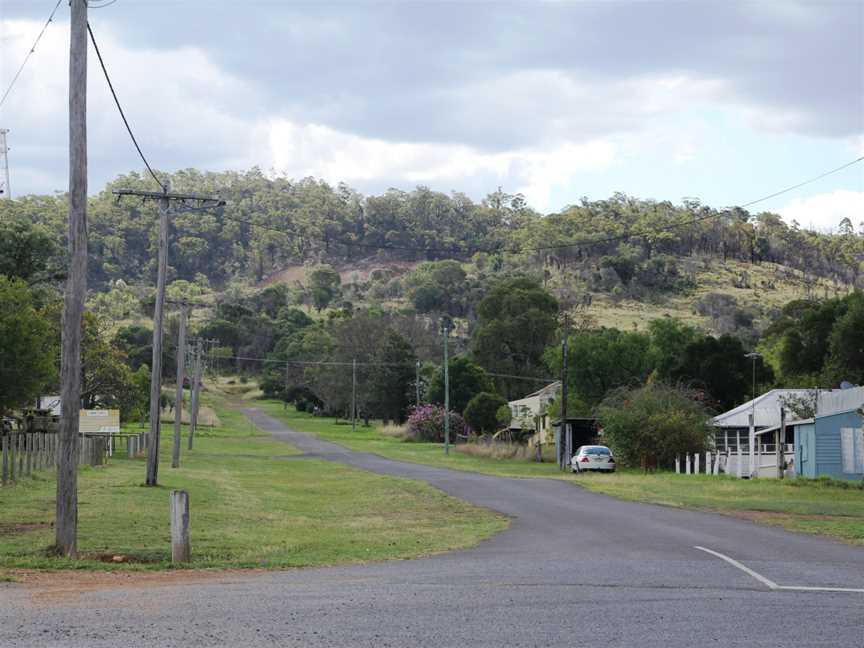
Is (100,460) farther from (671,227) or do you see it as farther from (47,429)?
(671,227)

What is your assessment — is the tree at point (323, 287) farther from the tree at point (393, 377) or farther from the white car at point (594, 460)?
the white car at point (594, 460)

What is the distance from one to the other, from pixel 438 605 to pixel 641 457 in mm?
43341

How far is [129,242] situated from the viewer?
19500cm

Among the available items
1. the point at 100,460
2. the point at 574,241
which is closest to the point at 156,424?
the point at 100,460

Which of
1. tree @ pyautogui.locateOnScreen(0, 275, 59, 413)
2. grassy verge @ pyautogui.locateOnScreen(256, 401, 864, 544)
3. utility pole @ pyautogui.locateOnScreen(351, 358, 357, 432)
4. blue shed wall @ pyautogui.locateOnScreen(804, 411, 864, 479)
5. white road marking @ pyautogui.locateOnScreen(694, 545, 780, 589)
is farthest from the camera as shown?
utility pole @ pyautogui.locateOnScreen(351, 358, 357, 432)

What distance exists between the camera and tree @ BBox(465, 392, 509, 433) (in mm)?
88250

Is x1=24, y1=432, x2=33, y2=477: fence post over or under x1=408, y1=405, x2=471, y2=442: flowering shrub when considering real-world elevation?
under

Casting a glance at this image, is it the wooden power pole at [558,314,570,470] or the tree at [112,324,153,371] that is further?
the tree at [112,324,153,371]

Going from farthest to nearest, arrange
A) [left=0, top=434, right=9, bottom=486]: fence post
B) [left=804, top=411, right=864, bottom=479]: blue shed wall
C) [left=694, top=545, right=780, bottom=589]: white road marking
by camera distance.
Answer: [left=804, top=411, right=864, bottom=479]: blue shed wall < [left=0, top=434, right=9, bottom=486]: fence post < [left=694, top=545, right=780, bottom=589]: white road marking

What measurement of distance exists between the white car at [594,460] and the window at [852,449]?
38.1 ft

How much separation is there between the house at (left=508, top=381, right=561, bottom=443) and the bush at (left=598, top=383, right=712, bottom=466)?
2640 cm

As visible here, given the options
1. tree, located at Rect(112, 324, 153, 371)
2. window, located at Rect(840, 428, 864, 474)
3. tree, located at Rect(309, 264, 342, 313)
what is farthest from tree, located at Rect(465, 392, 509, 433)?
tree, located at Rect(309, 264, 342, 313)

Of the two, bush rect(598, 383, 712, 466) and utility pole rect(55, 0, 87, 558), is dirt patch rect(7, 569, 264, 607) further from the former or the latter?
bush rect(598, 383, 712, 466)

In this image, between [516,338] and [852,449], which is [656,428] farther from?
[516,338]
